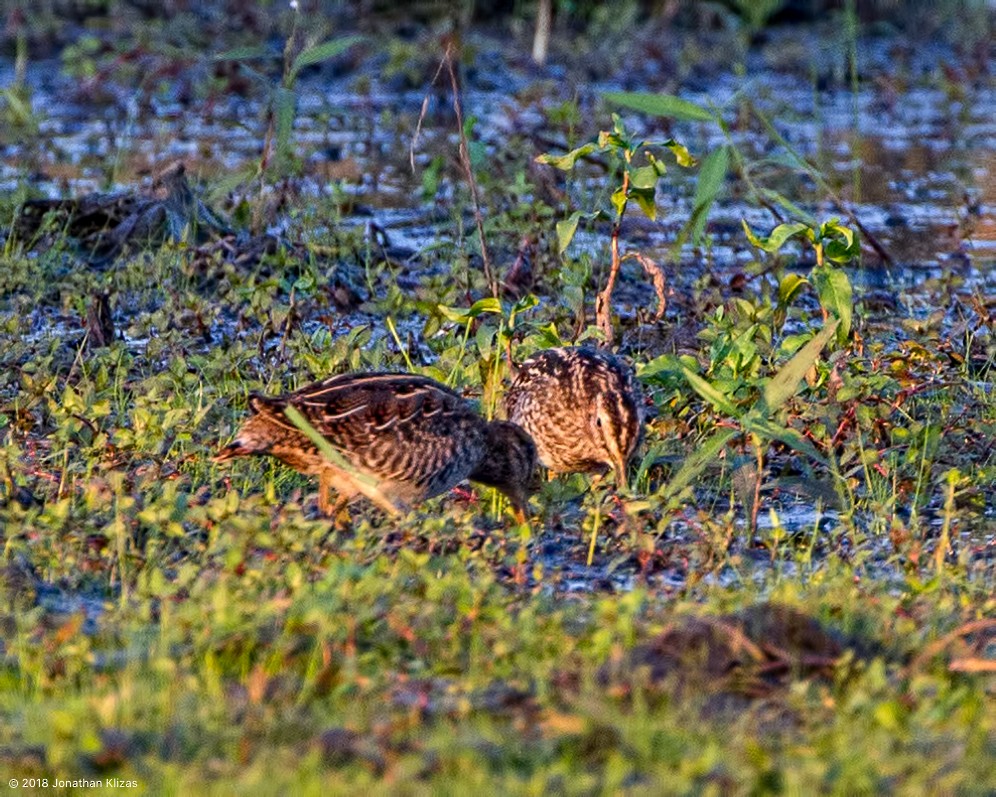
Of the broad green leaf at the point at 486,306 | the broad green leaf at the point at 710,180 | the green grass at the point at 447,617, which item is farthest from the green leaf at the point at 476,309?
the broad green leaf at the point at 710,180

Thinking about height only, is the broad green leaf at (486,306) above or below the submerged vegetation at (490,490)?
above

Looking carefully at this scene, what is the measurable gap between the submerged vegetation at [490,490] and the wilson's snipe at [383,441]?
17 centimetres

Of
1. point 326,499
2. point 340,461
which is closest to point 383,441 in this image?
point 326,499

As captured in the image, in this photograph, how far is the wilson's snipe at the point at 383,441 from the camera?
605 cm

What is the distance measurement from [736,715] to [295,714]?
1.08m

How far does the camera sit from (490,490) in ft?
22.5

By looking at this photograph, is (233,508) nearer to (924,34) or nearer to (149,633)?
(149,633)

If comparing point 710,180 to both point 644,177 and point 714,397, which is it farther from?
point 714,397

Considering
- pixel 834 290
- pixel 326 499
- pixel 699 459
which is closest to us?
pixel 699 459

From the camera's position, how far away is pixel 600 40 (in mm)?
17031

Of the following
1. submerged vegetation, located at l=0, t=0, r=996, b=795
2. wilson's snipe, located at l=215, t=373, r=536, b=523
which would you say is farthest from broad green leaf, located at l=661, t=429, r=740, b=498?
wilson's snipe, located at l=215, t=373, r=536, b=523

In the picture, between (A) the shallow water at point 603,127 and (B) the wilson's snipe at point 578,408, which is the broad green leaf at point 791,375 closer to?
(B) the wilson's snipe at point 578,408

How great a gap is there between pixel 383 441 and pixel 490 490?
2.71ft

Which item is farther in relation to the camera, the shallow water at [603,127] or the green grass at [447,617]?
the shallow water at [603,127]
